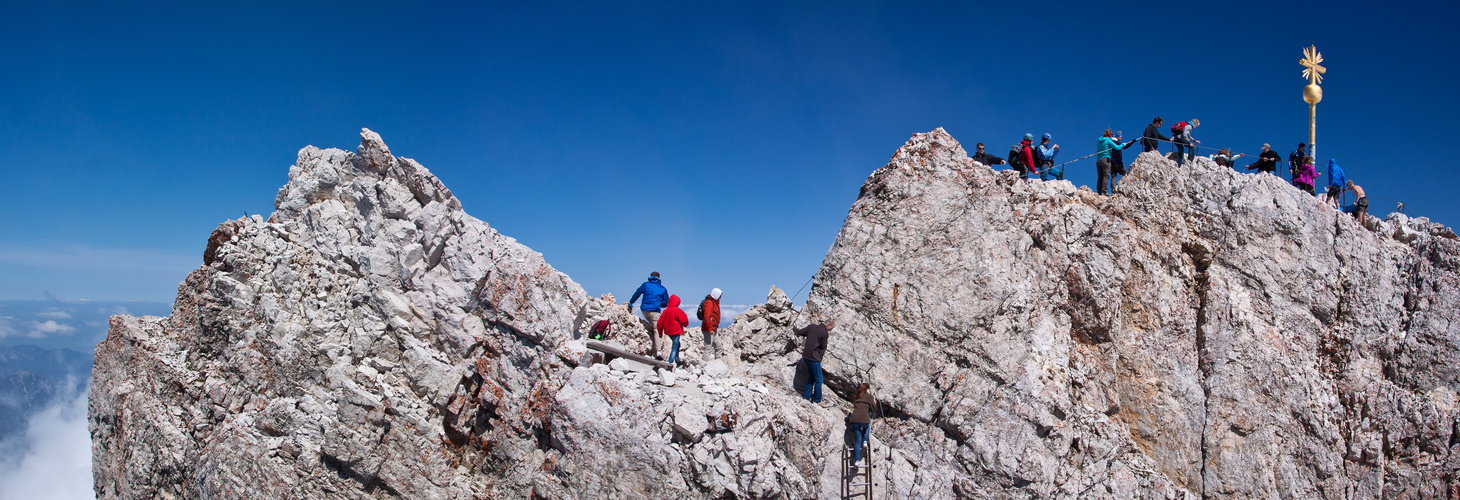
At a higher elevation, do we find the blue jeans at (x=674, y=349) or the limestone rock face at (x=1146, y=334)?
the limestone rock face at (x=1146, y=334)

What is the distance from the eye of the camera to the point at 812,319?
1764 cm

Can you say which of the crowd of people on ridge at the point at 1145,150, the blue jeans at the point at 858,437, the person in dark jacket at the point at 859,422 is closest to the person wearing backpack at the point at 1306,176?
the crowd of people on ridge at the point at 1145,150

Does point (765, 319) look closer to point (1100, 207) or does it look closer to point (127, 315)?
point (1100, 207)

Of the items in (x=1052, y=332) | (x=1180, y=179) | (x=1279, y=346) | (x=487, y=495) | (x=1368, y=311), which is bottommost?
(x=487, y=495)

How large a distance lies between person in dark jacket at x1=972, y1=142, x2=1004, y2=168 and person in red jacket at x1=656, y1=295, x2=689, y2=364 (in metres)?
10.4

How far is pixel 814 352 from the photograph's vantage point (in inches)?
626

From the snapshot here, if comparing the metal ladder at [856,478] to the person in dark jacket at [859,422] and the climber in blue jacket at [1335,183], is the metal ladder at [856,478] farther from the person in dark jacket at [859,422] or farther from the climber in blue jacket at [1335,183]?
the climber in blue jacket at [1335,183]

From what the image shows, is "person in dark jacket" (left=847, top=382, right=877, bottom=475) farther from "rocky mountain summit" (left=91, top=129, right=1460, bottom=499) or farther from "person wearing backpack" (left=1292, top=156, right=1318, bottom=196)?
"person wearing backpack" (left=1292, top=156, right=1318, bottom=196)

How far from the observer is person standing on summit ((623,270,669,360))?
18.9m

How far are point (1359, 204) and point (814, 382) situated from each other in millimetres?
17835

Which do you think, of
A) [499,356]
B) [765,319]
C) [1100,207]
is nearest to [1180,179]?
[1100,207]

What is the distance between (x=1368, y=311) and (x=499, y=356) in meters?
24.4

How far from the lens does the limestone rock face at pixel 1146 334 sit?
15508 mm

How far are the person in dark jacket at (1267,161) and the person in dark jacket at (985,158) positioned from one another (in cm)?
781
